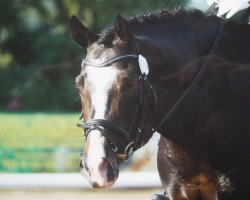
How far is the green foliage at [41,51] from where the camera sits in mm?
10422

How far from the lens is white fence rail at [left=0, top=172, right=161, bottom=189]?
20.2 feet

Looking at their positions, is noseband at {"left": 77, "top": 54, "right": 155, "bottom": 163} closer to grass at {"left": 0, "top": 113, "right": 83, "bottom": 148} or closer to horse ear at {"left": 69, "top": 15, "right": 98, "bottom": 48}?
horse ear at {"left": 69, "top": 15, "right": 98, "bottom": 48}

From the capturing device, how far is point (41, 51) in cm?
1070

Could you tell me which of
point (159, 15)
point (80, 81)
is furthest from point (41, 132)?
point (80, 81)

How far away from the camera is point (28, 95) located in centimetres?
1131

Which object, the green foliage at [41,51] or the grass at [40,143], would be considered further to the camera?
the green foliage at [41,51]

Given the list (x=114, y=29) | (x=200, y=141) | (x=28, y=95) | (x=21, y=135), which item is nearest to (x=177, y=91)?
(x=200, y=141)

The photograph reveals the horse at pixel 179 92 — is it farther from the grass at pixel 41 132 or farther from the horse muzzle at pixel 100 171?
the grass at pixel 41 132

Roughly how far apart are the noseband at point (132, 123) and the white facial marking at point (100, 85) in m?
0.02

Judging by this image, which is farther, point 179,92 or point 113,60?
point 179,92

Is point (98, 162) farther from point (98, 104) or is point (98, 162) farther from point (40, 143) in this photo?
point (40, 143)

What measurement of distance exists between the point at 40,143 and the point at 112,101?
628 centimetres

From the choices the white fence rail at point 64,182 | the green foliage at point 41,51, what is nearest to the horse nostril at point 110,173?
the white fence rail at point 64,182

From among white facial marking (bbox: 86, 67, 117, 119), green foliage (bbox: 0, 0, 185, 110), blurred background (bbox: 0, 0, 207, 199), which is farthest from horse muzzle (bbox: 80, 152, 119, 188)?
green foliage (bbox: 0, 0, 185, 110)
